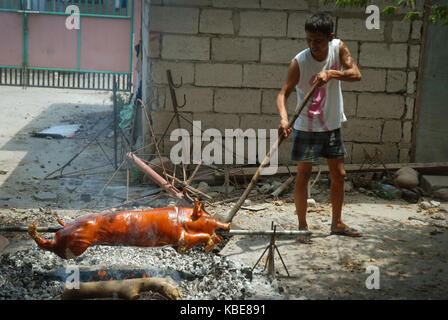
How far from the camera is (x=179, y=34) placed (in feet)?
24.1

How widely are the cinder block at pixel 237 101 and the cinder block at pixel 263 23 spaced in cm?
78

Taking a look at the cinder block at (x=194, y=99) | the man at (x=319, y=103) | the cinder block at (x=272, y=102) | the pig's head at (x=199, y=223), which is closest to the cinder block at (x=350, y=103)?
the cinder block at (x=272, y=102)

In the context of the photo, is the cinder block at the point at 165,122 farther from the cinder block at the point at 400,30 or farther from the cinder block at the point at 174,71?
the cinder block at the point at 400,30

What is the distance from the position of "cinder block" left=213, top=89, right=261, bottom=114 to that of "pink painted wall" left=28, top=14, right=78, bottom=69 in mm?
7007

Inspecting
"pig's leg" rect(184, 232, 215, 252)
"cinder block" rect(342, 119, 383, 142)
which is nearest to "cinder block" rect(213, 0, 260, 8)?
"cinder block" rect(342, 119, 383, 142)

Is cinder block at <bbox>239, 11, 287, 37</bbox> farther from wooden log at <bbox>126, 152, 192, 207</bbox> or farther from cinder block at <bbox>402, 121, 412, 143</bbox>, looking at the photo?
wooden log at <bbox>126, 152, 192, 207</bbox>

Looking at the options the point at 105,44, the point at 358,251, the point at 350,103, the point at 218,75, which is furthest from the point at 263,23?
the point at 105,44

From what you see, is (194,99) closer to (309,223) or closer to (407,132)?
(309,223)

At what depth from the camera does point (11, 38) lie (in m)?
13.2

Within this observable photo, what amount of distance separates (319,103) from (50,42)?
9965mm

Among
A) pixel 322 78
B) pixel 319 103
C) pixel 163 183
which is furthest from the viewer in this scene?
pixel 163 183

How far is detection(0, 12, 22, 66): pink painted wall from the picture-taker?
13227 millimetres

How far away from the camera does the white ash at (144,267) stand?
409cm

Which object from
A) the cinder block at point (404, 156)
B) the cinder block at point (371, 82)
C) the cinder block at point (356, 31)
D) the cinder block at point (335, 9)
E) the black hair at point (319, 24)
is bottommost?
the cinder block at point (404, 156)
